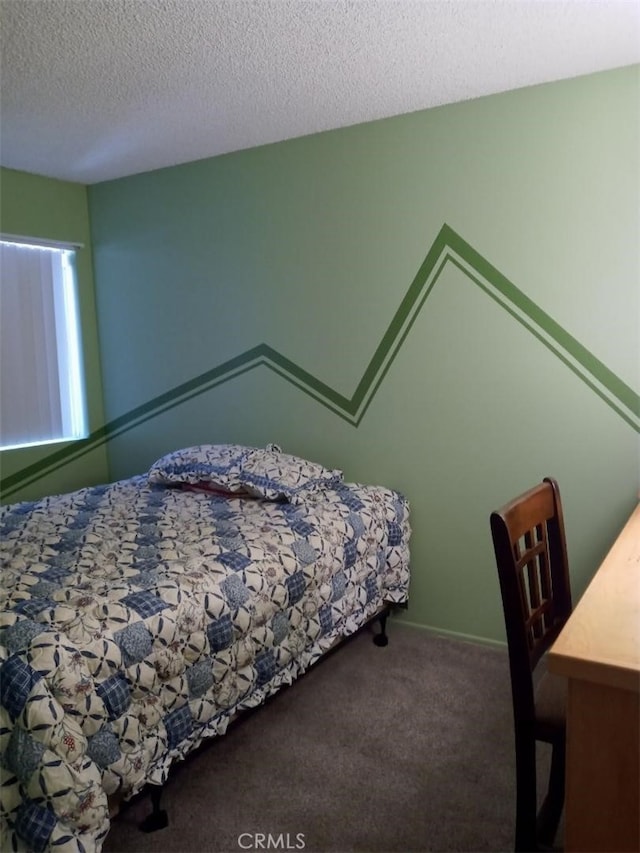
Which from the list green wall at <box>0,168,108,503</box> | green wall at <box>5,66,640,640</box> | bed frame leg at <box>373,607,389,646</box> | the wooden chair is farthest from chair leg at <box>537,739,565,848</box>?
green wall at <box>0,168,108,503</box>

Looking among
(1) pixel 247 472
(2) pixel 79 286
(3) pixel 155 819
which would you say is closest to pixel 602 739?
(3) pixel 155 819

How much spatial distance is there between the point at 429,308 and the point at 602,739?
1991mm

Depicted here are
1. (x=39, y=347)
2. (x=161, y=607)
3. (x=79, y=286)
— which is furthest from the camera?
(x=79, y=286)

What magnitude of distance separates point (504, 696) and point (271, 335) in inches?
74.9

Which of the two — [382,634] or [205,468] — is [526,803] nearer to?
[382,634]

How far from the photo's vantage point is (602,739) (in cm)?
105

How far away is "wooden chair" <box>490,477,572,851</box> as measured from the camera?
1.37 metres

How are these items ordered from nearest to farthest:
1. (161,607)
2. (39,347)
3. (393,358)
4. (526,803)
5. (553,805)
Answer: (526,803), (553,805), (161,607), (393,358), (39,347)

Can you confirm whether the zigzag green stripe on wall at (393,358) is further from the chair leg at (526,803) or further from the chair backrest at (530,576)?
the chair leg at (526,803)

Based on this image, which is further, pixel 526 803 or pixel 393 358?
pixel 393 358

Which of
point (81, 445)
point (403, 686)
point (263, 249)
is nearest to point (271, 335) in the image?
point (263, 249)

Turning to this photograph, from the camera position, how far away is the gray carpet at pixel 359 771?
1.73 meters

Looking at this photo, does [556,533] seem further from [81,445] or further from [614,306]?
[81,445]

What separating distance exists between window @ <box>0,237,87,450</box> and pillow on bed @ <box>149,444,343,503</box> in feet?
2.90
